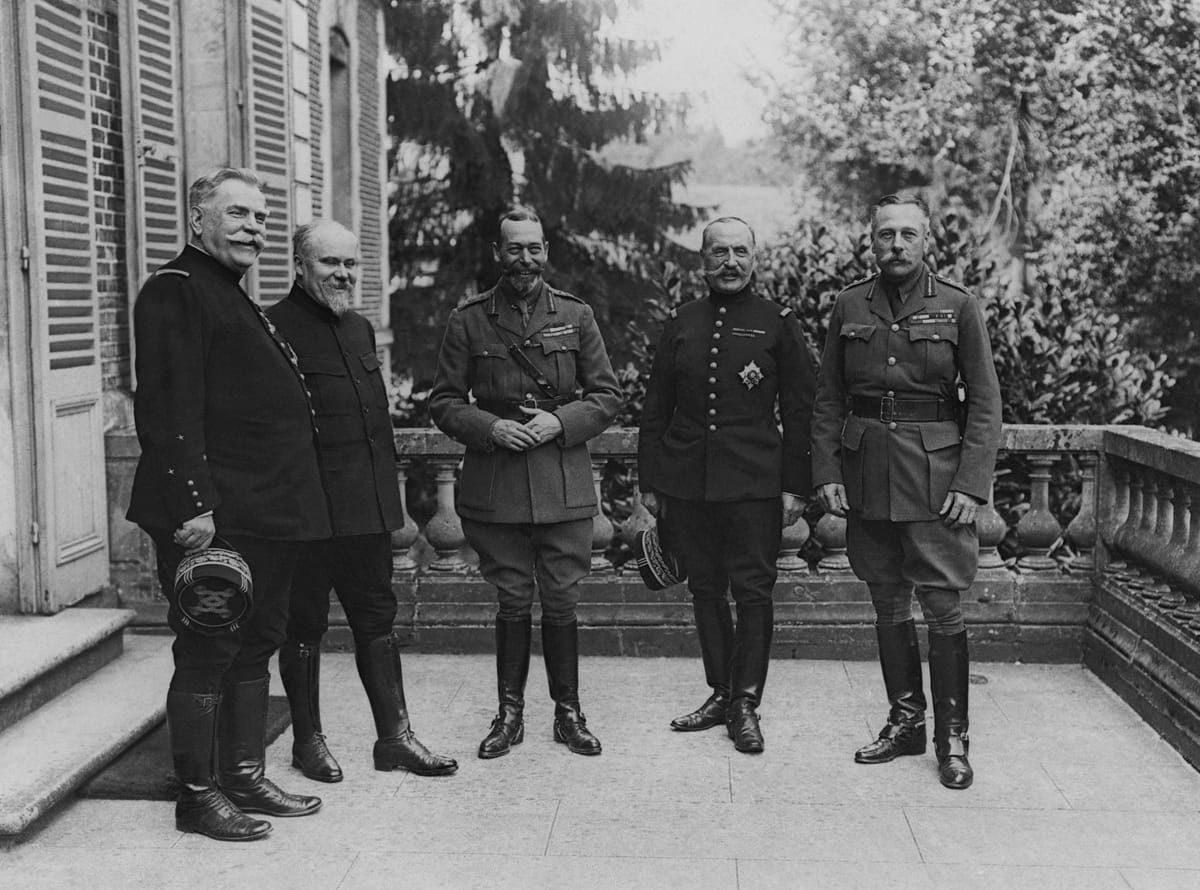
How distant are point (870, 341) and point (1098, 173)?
16.1 meters

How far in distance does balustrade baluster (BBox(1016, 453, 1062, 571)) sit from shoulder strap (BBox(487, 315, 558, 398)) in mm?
2564

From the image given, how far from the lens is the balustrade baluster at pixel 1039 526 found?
6.59 meters

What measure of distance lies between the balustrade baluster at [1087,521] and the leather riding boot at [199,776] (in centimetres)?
392

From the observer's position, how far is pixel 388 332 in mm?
15695

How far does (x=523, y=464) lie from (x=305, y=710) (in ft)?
3.79

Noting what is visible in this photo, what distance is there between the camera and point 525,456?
5.23 meters

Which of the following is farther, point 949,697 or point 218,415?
point 949,697

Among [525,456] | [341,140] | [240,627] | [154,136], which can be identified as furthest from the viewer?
[341,140]

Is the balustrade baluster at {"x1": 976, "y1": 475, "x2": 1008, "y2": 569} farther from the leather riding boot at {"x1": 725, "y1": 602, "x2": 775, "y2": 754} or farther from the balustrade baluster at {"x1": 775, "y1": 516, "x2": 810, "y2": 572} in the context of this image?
the leather riding boot at {"x1": 725, "y1": 602, "x2": 775, "y2": 754}

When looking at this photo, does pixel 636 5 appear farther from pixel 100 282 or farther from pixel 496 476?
pixel 496 476

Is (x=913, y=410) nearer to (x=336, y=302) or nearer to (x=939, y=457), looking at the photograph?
(x=939, y=457)

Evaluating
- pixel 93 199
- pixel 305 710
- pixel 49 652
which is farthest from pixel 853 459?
pixel 93 199

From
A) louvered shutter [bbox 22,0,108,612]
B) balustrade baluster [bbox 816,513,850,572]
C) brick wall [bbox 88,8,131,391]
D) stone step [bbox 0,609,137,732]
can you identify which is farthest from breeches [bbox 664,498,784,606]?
brick wall [bbox 88,8,131,391]

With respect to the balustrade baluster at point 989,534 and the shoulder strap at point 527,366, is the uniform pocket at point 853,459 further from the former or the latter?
the balustrade baluster at point 989,534
